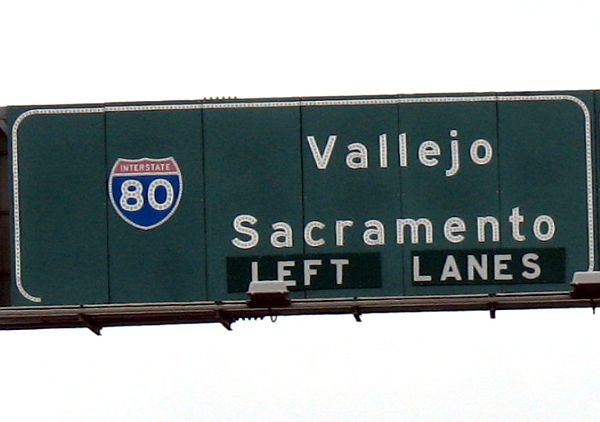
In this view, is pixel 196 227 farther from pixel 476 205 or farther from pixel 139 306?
pixel 476 205

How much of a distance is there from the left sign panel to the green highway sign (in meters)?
0.02

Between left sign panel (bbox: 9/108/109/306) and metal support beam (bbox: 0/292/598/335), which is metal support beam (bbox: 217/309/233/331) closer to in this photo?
metal support beam (bbox: 0/292/598/335)

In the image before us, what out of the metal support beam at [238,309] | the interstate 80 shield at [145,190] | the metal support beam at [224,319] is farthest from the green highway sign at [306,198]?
the metal support beam at [224,319]

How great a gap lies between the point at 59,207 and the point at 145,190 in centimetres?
148

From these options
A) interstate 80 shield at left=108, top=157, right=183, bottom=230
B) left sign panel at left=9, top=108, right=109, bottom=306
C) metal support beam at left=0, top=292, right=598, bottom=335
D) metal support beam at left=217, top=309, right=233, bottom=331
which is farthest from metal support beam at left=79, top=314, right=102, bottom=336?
metal support beam at left=217, top=309, right=233, bottom=331

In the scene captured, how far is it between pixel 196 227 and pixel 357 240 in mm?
2716

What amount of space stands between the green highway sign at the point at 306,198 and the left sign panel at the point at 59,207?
24 mm

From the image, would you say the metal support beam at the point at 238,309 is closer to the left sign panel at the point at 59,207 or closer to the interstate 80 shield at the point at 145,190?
the left sign panel at the point at 59,207

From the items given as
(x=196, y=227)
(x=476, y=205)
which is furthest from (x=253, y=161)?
(x=476, y=205)

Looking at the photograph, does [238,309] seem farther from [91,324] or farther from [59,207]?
[59,207]

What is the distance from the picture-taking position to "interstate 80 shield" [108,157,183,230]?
36906 mm

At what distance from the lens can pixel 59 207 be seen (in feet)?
121

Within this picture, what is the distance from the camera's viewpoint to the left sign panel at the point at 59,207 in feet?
121

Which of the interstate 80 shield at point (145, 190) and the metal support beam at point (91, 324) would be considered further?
the interstate 80 shield at point (145, 190)
